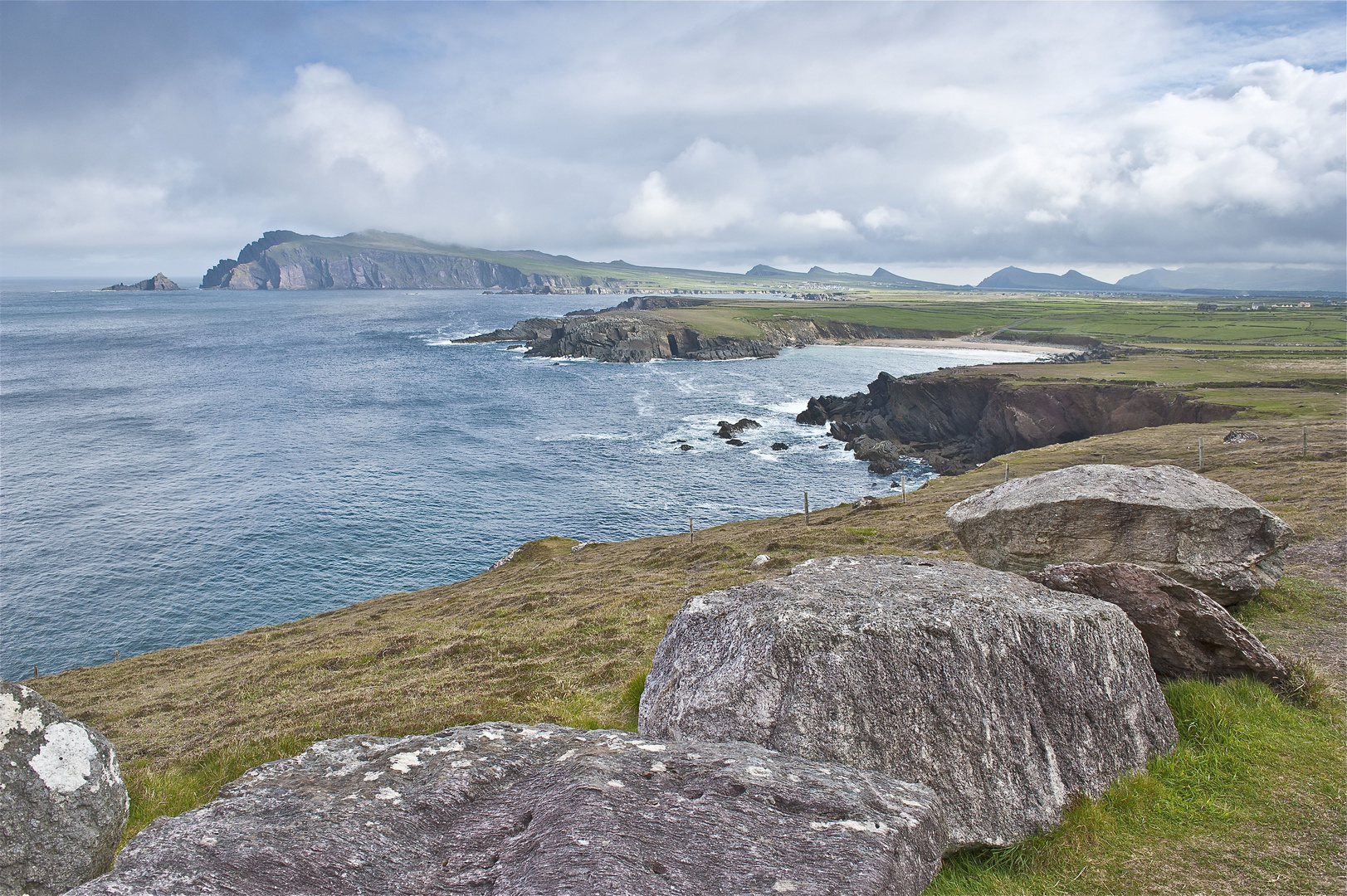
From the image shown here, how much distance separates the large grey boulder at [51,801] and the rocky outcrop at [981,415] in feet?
240

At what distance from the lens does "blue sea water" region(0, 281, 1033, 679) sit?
49375 mm

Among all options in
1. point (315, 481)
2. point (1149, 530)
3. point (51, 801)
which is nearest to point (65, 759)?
point (51, 801)

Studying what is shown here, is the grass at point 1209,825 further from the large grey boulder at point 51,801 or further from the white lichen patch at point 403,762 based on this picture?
the large grey boulder at point 51,801

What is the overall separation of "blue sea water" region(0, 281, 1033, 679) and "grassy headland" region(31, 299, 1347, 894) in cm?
1154

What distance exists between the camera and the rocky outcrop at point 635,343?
178375mm

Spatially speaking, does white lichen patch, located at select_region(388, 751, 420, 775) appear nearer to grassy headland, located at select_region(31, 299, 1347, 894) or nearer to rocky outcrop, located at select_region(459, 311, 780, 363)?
grassy headland, located at select_region(31, 299, 1347, 894)

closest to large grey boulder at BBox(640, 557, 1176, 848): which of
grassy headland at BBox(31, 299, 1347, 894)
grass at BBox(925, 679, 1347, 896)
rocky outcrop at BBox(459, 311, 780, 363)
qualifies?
grass at BBox(925, 679, 1347, 896)

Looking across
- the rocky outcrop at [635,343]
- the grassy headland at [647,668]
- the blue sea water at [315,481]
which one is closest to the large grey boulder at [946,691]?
the grassy headland at [647,668]

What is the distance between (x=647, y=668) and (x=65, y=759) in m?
10.7

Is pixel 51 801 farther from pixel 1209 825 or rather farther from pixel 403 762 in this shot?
pixel 1209 825

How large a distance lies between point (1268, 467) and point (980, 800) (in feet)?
128

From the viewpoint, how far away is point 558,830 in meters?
6.41

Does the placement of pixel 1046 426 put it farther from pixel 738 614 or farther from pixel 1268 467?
pixel 738 614

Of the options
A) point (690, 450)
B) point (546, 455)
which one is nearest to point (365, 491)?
point (546, 455)
